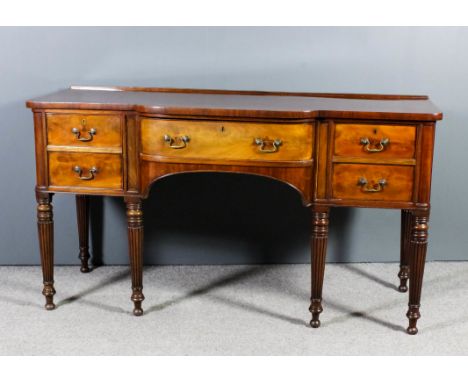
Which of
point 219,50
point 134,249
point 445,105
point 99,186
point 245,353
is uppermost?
point 219,50

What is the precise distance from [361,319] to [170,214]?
105 centimetres

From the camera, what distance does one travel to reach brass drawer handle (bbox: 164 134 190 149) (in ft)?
9.66

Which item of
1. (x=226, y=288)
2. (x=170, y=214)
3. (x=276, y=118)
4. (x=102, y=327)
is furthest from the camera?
(x=170, y=214)

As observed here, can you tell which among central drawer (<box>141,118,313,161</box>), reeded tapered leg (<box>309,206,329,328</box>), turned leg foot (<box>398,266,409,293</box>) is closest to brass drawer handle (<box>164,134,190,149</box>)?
central drawer (<box>141,118,313,161</box>)

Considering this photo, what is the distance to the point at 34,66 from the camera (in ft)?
11.5

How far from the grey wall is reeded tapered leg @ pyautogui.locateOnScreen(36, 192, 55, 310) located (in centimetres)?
50

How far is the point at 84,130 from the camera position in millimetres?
3027

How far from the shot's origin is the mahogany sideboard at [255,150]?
9.44ft

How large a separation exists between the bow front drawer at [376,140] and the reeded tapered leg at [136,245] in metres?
0.83

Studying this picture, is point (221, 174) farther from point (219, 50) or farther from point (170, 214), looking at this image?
point (219, 50)

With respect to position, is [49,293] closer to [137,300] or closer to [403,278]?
[137,300]

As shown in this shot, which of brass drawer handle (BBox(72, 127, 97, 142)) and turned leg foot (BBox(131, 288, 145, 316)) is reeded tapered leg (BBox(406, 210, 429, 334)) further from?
brass drawer handle (BBox(72, 127, 97, 142))

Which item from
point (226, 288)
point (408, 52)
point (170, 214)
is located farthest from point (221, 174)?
point (408, 52)

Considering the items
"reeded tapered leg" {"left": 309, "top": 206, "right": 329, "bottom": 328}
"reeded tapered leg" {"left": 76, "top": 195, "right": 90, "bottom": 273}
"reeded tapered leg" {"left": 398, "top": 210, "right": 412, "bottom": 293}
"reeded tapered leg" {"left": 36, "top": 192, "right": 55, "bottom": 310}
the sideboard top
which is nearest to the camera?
the sideboard top
